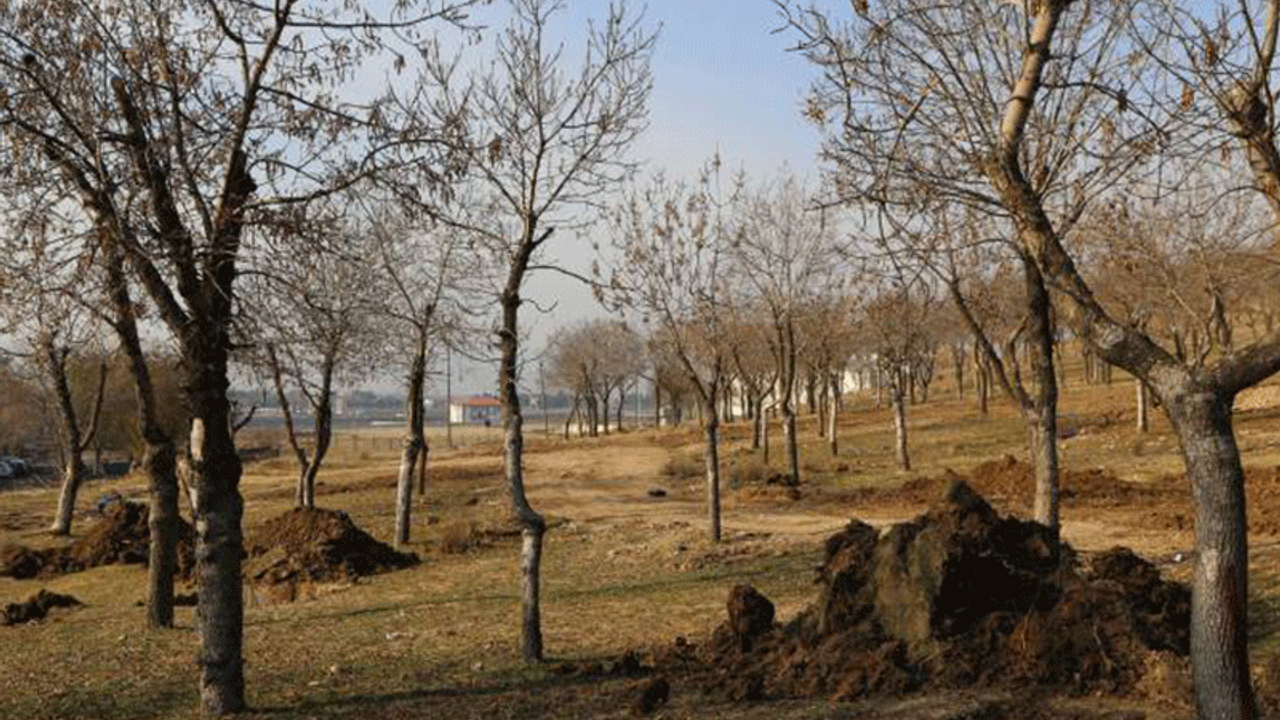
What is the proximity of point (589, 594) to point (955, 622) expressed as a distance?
7587mm

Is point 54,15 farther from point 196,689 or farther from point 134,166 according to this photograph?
point 196,689

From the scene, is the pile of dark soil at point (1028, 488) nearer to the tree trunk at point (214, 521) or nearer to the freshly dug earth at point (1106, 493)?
the freshly dug earth at point (1106, 493)

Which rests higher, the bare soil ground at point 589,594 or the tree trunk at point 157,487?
the tree trunk at point 157,487

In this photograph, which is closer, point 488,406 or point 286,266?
point 286,266

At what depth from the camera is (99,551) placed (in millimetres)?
21969

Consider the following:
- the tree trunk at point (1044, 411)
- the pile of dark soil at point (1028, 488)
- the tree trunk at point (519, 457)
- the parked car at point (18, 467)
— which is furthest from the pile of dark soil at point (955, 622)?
the parked car at point (18, 467)

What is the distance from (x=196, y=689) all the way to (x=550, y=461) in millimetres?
Result: 36727

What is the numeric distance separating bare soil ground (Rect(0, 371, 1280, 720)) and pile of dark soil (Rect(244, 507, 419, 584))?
0.96ft

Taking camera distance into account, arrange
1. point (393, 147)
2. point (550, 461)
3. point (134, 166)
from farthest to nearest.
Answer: point (550, 461) → point (393, 147) → point (134, 166)

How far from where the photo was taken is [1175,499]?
21.6m

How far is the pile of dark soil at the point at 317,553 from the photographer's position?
19.0m

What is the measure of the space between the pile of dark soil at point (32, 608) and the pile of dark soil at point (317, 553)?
3286 mm

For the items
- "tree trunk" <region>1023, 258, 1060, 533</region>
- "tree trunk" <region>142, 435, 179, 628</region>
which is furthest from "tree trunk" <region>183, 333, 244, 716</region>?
"tree trunk" <region>1023, 258, 1060, 533</region>

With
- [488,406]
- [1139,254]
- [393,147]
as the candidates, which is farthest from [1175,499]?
[488,406]
